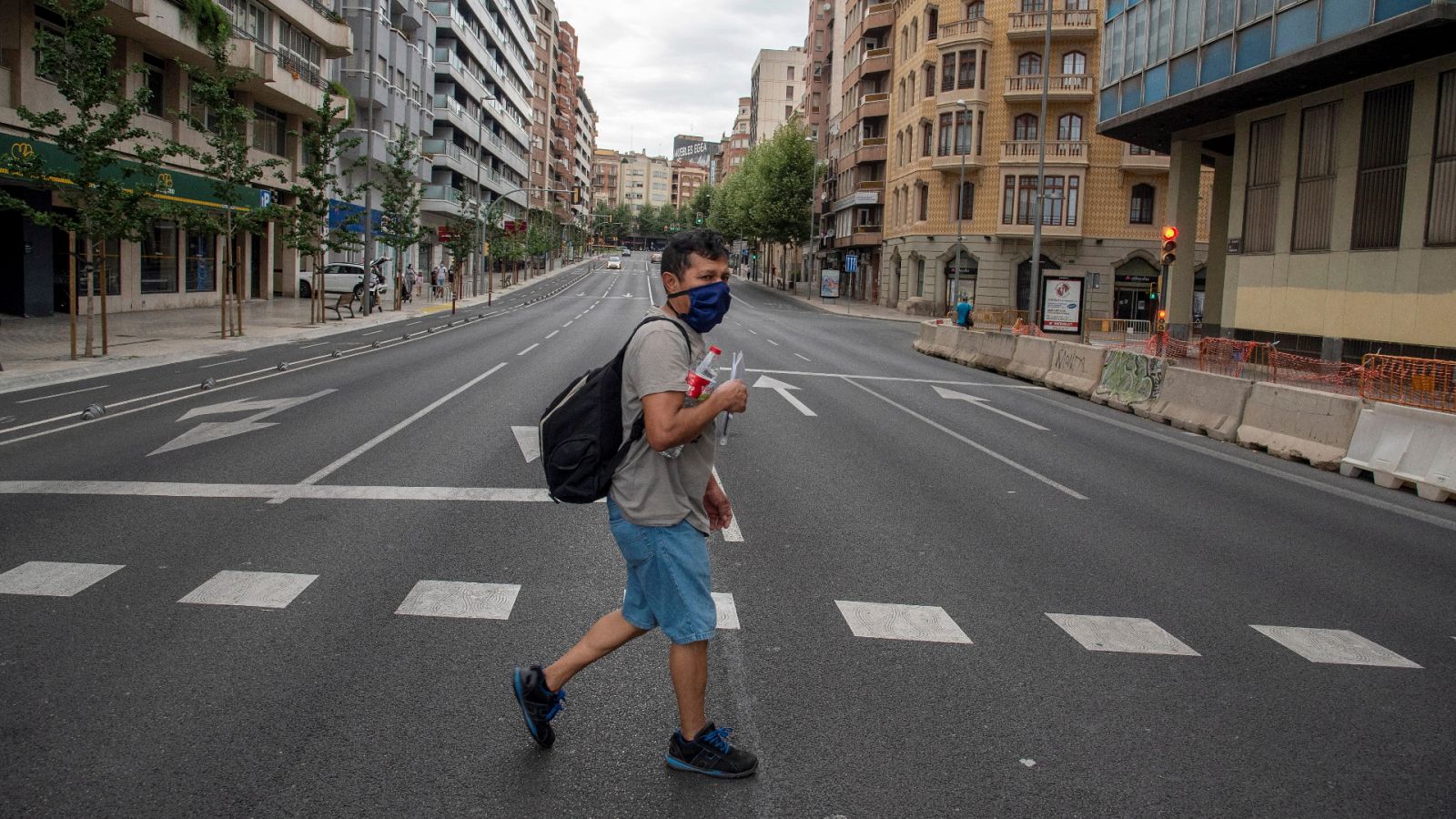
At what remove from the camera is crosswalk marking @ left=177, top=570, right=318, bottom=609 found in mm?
5660

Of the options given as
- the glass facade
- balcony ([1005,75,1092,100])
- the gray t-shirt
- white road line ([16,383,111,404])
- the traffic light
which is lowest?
white road line ([16,383,111,404])

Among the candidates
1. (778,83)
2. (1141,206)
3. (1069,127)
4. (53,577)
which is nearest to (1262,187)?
(53,577)

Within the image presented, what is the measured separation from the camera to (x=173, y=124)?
32188 millimetres

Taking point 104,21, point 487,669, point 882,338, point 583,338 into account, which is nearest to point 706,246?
point 487,669

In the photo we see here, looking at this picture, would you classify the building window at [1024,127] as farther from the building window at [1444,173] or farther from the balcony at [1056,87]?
the building window at [1444,173]

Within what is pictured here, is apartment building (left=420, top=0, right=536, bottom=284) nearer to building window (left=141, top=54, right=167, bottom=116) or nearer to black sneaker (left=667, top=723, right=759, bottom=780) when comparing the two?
building window (left=141, top=54, right=167, bottom=116)

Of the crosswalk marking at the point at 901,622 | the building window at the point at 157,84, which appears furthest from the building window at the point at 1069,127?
the crosswalk marking at the point at 901,622

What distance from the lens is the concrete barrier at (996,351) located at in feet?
77.1

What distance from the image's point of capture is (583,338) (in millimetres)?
27891

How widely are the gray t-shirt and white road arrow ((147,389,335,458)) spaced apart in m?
7.95

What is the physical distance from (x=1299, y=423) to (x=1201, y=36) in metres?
15.2

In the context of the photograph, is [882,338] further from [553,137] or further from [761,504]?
[553,137]

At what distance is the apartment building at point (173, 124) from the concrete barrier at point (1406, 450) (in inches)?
787

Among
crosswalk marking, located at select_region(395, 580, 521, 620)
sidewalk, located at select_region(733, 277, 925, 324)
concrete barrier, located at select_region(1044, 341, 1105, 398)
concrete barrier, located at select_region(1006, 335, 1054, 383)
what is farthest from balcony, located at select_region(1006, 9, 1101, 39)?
crosswalk marking, located at select_region(395, 580, 521, 620)
